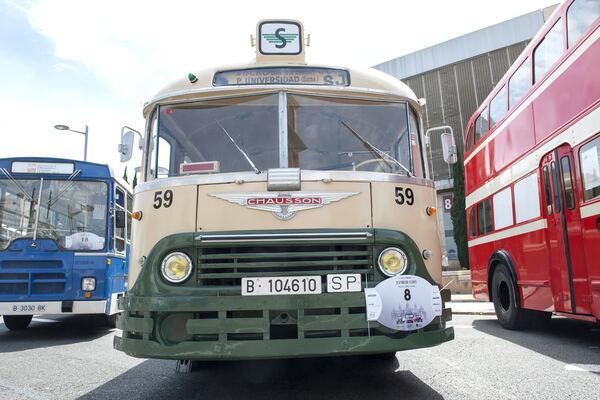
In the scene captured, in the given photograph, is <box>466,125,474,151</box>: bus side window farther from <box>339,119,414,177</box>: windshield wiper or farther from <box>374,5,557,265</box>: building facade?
<box>374,5,557,265</box>: building facade

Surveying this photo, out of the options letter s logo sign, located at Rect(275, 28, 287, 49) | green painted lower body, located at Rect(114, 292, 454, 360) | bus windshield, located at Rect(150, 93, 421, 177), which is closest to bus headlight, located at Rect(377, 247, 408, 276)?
green painted lower body, located at Rect(114, 292, 454, 360)

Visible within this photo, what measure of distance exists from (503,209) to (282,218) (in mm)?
5731

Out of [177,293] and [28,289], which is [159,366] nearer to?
[177,293]

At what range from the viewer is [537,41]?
7.12m

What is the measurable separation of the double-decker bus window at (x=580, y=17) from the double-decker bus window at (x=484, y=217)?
12.0 ft

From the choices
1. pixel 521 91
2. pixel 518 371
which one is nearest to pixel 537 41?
pixel 521 91

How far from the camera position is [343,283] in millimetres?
3576

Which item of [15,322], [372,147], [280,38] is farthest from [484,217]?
Result: [15,322]

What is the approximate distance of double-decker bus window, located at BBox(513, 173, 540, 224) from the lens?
22.8 feet

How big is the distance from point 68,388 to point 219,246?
226 cm

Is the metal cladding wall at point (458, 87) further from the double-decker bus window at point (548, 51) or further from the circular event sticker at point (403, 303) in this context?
the circular event sticker at point (403, 303)

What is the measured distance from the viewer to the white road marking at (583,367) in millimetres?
4864

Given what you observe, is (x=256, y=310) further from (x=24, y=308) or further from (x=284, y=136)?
(x=24, y=308)

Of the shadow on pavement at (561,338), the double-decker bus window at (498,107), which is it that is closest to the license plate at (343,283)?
the shadow on pavement at (561,338)
